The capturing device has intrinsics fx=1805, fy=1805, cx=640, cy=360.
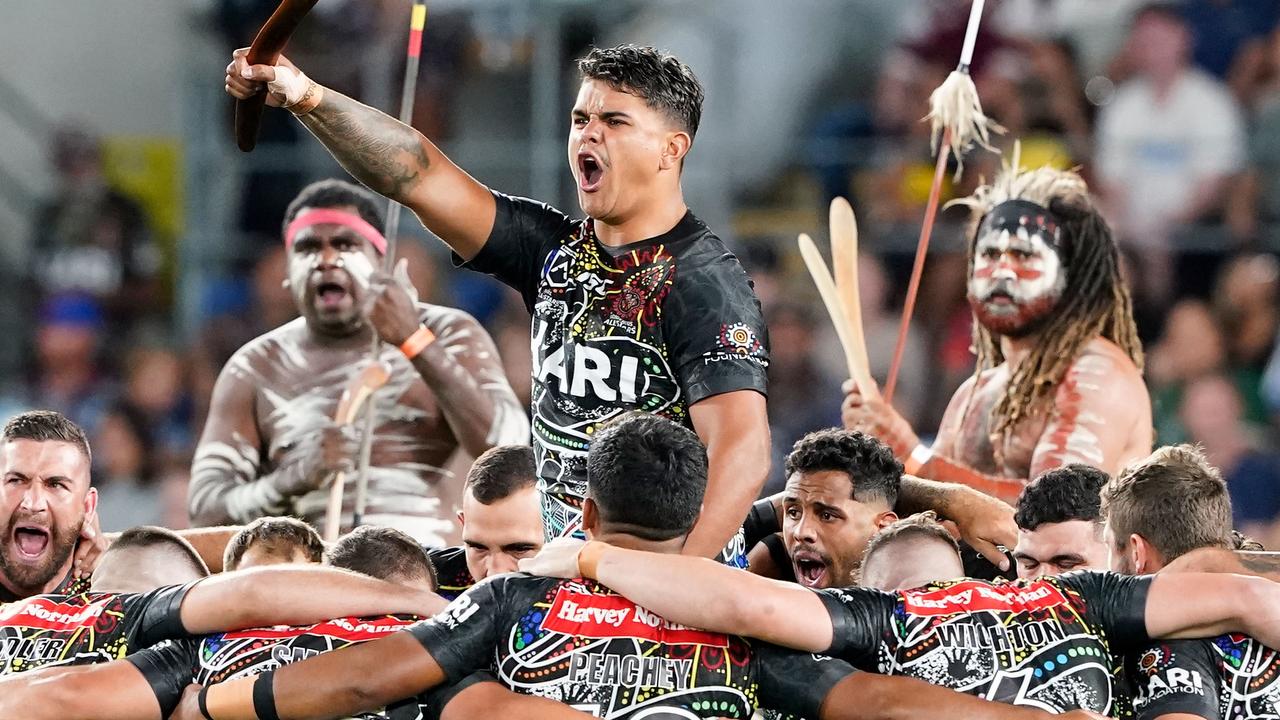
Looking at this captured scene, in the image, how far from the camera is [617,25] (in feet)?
31.8

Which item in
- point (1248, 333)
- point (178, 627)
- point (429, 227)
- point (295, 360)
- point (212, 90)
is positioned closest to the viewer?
point (178, 627)

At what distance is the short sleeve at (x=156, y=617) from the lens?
3611mm

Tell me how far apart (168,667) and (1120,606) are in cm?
187

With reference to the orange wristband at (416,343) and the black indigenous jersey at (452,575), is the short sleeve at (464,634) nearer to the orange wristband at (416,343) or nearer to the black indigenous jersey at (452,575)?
the black indigenous jersey at (452,575)

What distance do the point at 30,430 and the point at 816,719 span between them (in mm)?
2200

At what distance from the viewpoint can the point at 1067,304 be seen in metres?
5.59

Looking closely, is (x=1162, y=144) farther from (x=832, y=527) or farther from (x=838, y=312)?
(x=832, y=527)

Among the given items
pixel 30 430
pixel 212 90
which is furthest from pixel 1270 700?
pixel 212 90

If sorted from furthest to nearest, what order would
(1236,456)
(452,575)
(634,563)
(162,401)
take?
(162,401)
(1236,456)
(452,575)
(634,563)

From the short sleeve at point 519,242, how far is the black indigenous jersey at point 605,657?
810 mm

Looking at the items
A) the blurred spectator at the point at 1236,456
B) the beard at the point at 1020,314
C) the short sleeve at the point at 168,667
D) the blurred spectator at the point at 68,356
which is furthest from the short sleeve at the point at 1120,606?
the blurred spectator at the point at 68,356

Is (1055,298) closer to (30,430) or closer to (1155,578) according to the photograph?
(1155,578)

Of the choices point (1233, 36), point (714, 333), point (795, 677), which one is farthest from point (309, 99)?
point (1233, 36)

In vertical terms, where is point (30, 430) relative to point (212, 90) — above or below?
below
